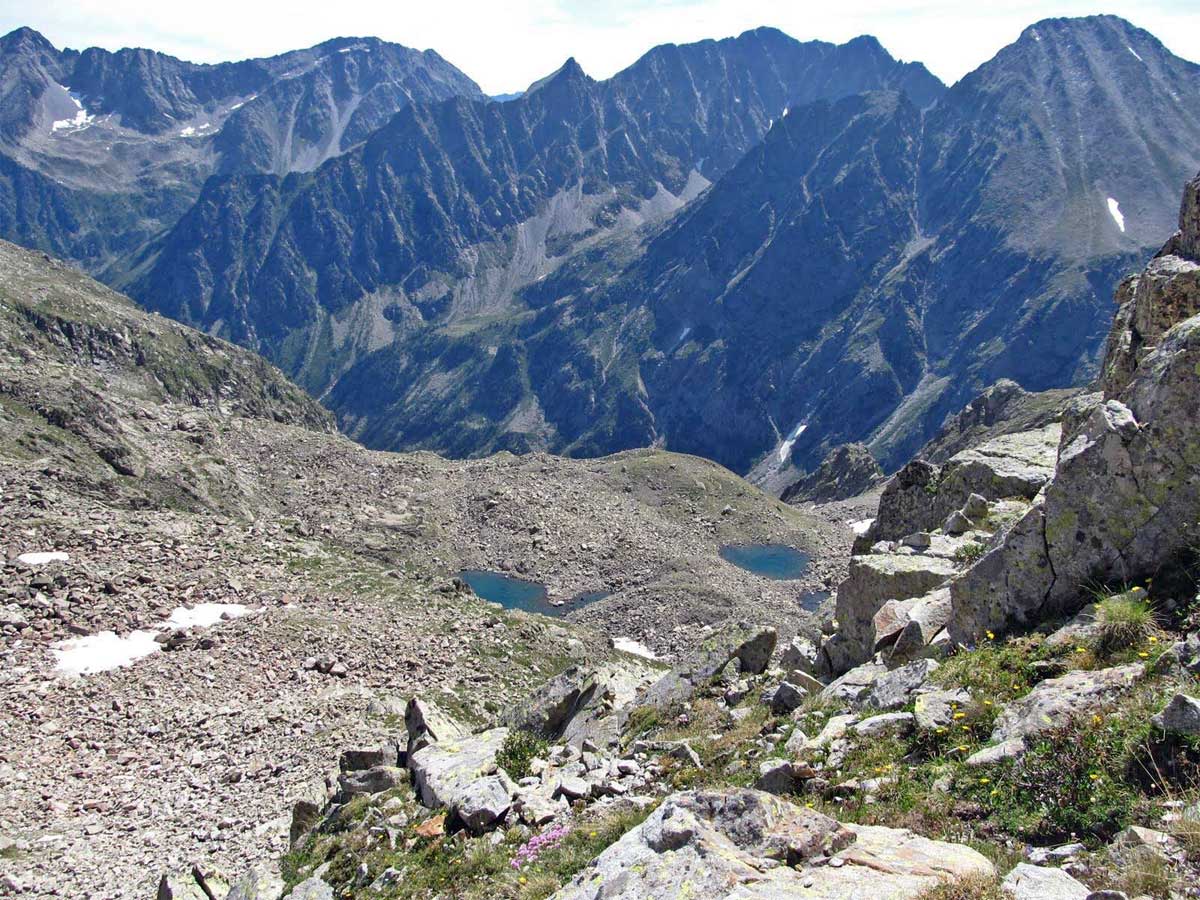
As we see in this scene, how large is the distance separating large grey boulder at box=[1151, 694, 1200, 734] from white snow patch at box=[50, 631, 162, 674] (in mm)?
35860

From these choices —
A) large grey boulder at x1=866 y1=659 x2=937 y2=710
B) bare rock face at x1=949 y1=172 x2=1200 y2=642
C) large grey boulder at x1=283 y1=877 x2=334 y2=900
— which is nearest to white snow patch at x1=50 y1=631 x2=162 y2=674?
large grey boulder at x1=283 y1=877 x2=334 y2=900

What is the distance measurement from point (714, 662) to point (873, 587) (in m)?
4.69

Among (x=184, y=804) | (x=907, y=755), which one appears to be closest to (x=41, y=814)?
(x=184, y=804)

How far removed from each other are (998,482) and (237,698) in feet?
93.5

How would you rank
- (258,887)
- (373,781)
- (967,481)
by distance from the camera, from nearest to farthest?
(258,887) → (373,781) → (967,481)

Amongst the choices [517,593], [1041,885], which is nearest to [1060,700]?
[1041,885]

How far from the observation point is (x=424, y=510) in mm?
95062

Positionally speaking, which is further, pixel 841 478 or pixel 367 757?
pixel 841 478

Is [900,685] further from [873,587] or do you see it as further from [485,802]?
[485,802]

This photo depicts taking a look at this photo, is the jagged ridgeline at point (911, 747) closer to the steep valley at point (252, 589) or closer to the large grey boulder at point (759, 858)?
the large grey boulder at point (759, 858)

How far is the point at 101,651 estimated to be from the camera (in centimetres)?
3506

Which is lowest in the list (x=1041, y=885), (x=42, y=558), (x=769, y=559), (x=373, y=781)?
(x=769, y=559)

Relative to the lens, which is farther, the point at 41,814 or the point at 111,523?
the point at 111,523

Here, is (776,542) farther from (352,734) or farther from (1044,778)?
(1044,778)
